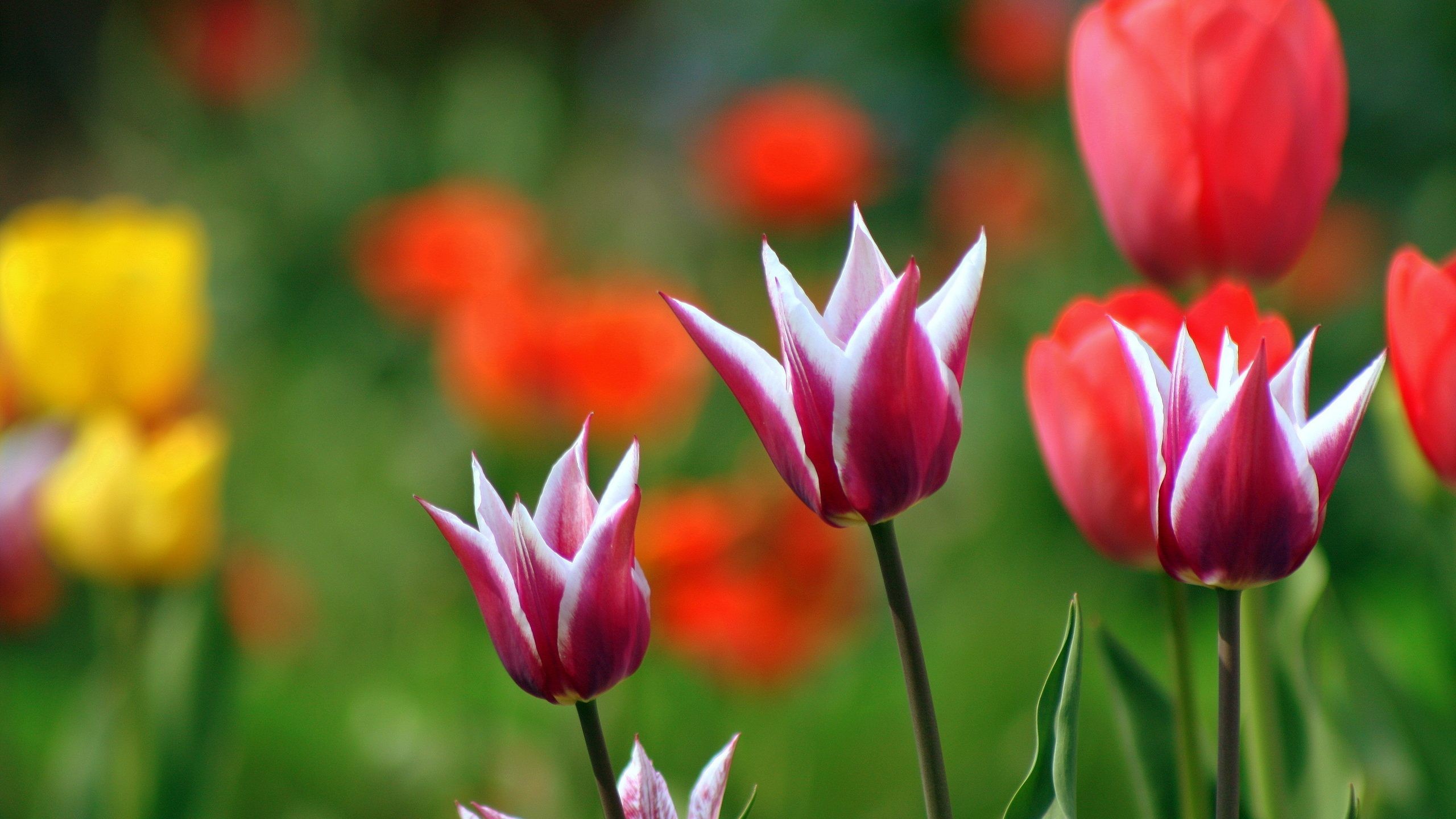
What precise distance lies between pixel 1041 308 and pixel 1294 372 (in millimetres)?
2448

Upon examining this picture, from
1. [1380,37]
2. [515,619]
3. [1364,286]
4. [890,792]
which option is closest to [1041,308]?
[1364,286]

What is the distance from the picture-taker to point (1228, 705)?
0.42m

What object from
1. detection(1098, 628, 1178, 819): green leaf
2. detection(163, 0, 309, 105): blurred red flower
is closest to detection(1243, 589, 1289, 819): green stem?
detection(1098, 628, 1178, 819): green leaf

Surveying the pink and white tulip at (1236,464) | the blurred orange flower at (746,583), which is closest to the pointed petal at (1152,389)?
the pink and white tulip at (1236,464)

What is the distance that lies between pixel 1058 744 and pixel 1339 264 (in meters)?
2.76

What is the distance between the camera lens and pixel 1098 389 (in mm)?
570

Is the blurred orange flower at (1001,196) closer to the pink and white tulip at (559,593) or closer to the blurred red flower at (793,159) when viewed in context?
the blurred red flower at (793,159)

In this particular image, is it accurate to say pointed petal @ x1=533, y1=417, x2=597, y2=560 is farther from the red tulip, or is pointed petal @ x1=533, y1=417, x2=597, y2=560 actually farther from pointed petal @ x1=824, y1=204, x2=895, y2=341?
the red tulip

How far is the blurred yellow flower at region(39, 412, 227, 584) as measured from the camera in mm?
1069

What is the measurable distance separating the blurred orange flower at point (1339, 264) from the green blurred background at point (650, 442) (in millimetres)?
11

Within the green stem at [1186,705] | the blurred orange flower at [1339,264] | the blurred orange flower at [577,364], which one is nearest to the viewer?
the green stem at [1186,705]

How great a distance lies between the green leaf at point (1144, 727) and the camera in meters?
0.64

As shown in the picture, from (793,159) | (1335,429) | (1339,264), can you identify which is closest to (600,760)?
(1335,429)

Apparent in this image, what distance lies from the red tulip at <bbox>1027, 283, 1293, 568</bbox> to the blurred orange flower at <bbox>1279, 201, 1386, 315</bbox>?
235 cm
